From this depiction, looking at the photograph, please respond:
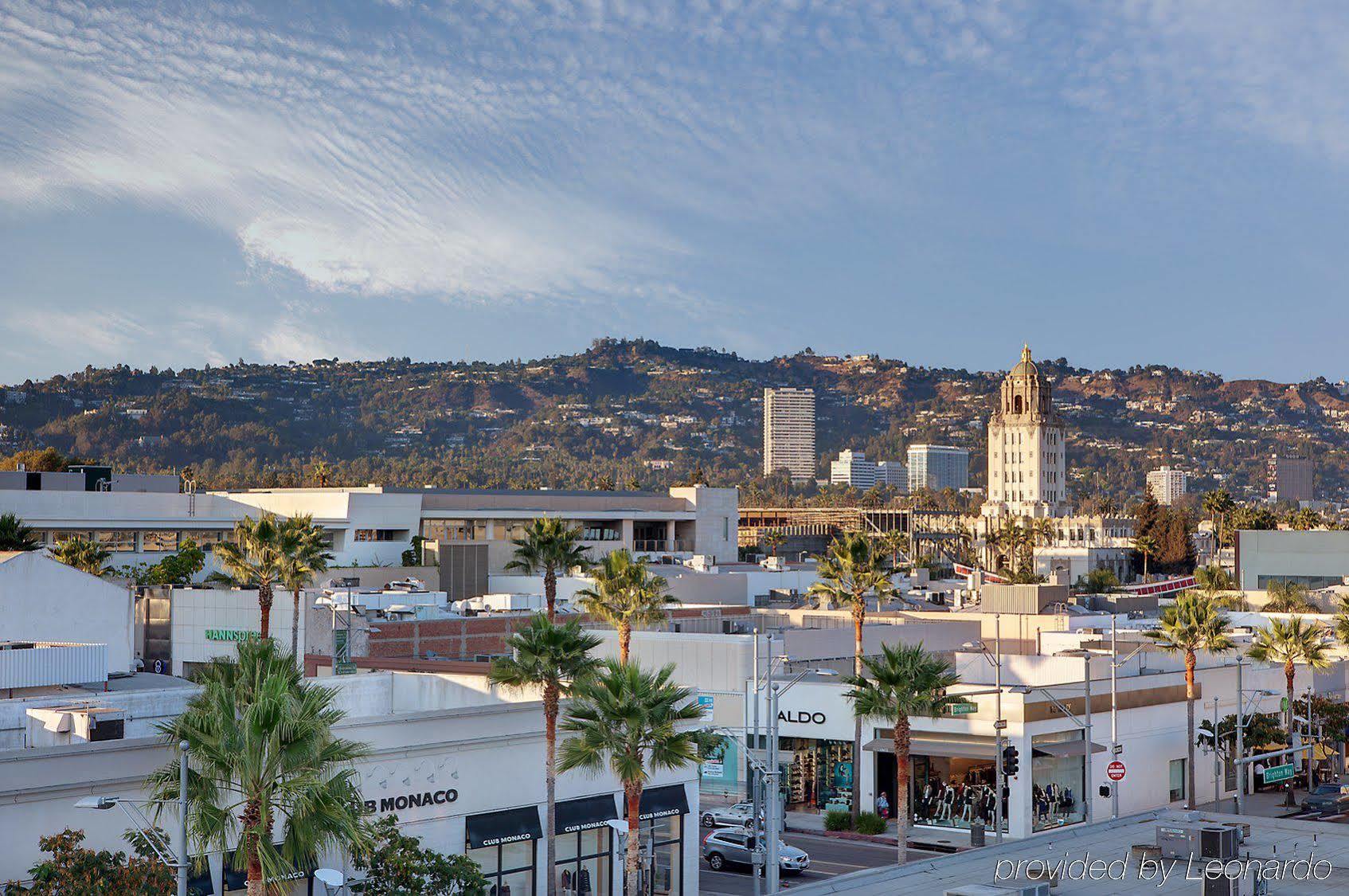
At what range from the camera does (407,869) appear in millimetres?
32625

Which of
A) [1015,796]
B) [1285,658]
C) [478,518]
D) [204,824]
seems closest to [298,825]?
[204,824]

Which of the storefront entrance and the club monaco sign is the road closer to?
the storefront entrance

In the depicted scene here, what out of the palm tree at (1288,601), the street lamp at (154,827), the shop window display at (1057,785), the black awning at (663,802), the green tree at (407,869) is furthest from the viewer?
the palm tree at (1288,601)

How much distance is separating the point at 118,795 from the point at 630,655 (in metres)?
38.1

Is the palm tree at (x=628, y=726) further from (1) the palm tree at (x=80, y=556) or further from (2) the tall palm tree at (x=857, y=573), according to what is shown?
(1) the palm tree at (x=80, y=556)

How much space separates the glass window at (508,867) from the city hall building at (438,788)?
37 millimetres

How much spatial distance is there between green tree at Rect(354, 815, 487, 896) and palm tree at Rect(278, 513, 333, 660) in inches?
1296

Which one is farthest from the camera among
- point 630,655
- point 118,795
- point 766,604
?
point 766,604

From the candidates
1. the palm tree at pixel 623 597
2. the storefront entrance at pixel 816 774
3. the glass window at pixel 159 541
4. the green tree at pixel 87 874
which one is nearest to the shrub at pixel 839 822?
the storefront entrance at pixel 816 774

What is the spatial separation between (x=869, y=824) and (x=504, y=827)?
73.9 ft

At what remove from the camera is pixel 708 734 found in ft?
125

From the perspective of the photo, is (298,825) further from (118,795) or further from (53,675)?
(53,675)

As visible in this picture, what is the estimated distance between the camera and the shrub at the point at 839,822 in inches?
2256

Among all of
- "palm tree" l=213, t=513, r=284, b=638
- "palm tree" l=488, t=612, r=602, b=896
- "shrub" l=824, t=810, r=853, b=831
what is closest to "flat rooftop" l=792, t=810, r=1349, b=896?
"palm tree" l=488, t=612, r=602, b=896
